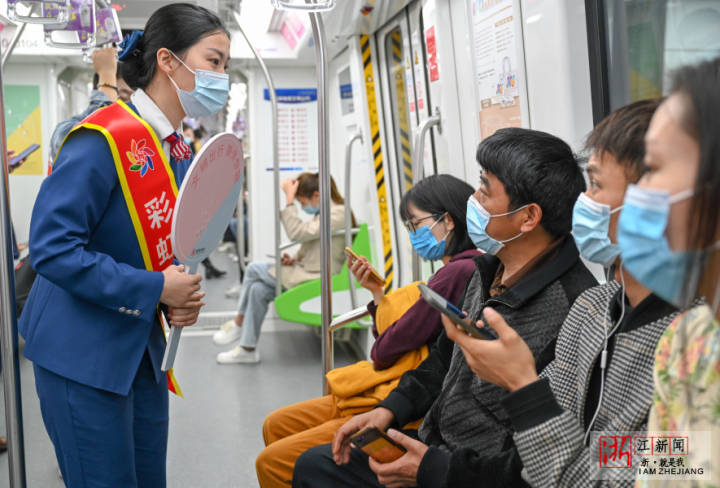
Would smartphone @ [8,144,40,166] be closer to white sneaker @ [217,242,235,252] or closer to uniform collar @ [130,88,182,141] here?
white sneaker @ [217,242,235,252]

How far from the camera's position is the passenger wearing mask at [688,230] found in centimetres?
84

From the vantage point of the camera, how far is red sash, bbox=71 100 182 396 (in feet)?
5.51

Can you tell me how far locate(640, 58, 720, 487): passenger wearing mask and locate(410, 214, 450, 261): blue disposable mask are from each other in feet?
5.01

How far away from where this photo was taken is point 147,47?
1.92 metres

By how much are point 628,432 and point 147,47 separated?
1.55 meters

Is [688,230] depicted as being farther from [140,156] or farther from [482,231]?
[140,156]

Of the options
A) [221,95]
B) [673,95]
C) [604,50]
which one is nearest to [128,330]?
[221,95]

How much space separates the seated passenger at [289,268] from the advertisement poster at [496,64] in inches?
98.4

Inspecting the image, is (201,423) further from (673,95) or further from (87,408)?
(673,95)

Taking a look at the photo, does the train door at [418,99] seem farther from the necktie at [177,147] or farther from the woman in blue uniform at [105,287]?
the woman in blue uniform at [105,287]

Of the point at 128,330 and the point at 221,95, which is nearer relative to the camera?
the point at 128,330

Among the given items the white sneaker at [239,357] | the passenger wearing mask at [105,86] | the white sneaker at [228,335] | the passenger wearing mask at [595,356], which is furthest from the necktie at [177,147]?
the white sneaker at [228,335]

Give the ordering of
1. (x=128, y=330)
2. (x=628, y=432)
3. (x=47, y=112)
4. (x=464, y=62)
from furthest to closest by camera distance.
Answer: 1. (x=47, y=112)
2. (x=464, y=62)
3. (x=128, y=330)
4. (x=628, y=432)

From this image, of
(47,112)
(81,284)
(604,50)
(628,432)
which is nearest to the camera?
(628,432)
